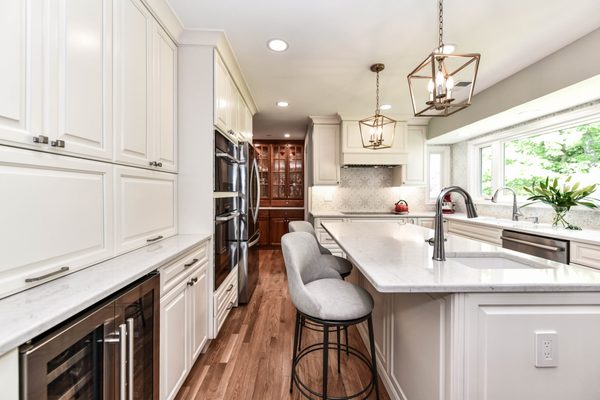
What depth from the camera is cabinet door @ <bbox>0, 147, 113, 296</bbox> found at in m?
0.86

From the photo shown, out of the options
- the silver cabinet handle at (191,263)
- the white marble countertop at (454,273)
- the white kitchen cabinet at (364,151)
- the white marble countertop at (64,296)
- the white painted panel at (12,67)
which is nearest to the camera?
the white marble countertop at (64,296)

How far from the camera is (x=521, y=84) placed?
2.66 meters

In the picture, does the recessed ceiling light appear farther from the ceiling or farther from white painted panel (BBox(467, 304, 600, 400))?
white painted panel (BBox(467, 304, 600, 400))

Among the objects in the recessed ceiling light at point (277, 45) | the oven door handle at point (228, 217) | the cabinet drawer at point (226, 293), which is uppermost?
the recessed ceiling light at point (277, 45)

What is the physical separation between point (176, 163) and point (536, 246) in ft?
11.1

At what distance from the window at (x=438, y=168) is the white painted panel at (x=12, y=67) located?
504cm

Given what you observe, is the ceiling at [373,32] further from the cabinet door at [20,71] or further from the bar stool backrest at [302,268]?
the bar stool backrest at [302,268]

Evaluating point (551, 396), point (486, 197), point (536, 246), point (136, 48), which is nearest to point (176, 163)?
point (136, 48)

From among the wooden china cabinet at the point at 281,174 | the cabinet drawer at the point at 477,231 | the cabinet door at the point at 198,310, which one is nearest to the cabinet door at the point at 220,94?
the cabinet door at the point at 198,310

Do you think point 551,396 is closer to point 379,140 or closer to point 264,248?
point 379,140

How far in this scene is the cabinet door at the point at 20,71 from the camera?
85cm

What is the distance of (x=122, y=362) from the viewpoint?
1.01 metres

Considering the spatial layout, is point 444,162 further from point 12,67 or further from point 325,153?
point 12,67

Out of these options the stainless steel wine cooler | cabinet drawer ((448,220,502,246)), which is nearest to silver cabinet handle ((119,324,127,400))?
the stainless steel wine cooler
